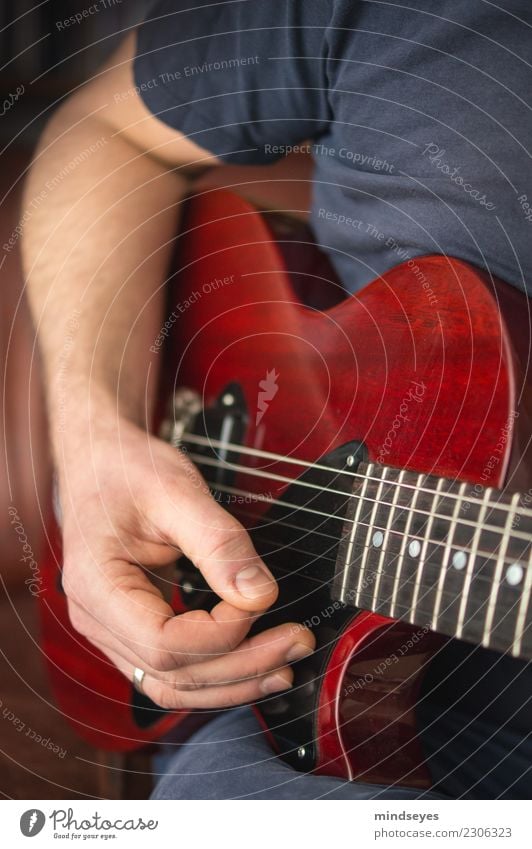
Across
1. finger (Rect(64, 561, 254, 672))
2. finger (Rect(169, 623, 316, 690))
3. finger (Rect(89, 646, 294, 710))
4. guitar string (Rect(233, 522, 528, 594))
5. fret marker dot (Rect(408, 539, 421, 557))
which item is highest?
fret marker dot (Rect(408, 539, 421, 557))

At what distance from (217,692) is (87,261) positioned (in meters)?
0.27

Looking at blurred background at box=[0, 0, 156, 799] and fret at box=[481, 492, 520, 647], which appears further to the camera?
blurred background at box=[0, 0, 156, 799]

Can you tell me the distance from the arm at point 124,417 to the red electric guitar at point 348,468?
0.8 inches

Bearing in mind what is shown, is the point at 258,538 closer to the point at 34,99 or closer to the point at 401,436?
the point at 401,436

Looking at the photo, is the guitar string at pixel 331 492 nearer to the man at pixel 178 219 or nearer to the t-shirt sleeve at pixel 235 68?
the man at pixel 178 219

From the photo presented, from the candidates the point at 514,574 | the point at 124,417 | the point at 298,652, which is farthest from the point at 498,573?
the point at 124,417

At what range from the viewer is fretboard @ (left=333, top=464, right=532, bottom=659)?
0.90 ft

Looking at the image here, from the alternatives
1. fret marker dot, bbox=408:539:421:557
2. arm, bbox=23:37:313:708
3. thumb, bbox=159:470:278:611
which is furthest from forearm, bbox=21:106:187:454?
fret marker dot, bbox=408:539:421:557

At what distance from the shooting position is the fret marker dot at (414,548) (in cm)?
30

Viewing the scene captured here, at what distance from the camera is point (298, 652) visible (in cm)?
35

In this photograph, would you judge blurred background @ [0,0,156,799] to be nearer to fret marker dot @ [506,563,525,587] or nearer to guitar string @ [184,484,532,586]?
guitar string @ [184,484,532,586]

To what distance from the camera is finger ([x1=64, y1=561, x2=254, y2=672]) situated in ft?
1.17

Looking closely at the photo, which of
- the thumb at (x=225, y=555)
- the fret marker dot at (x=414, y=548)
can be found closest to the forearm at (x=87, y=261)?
the thumb at (x=225, y=555)

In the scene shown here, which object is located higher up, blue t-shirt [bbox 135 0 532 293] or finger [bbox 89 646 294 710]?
blue t-shirt [bbox 135 0 532 293]
